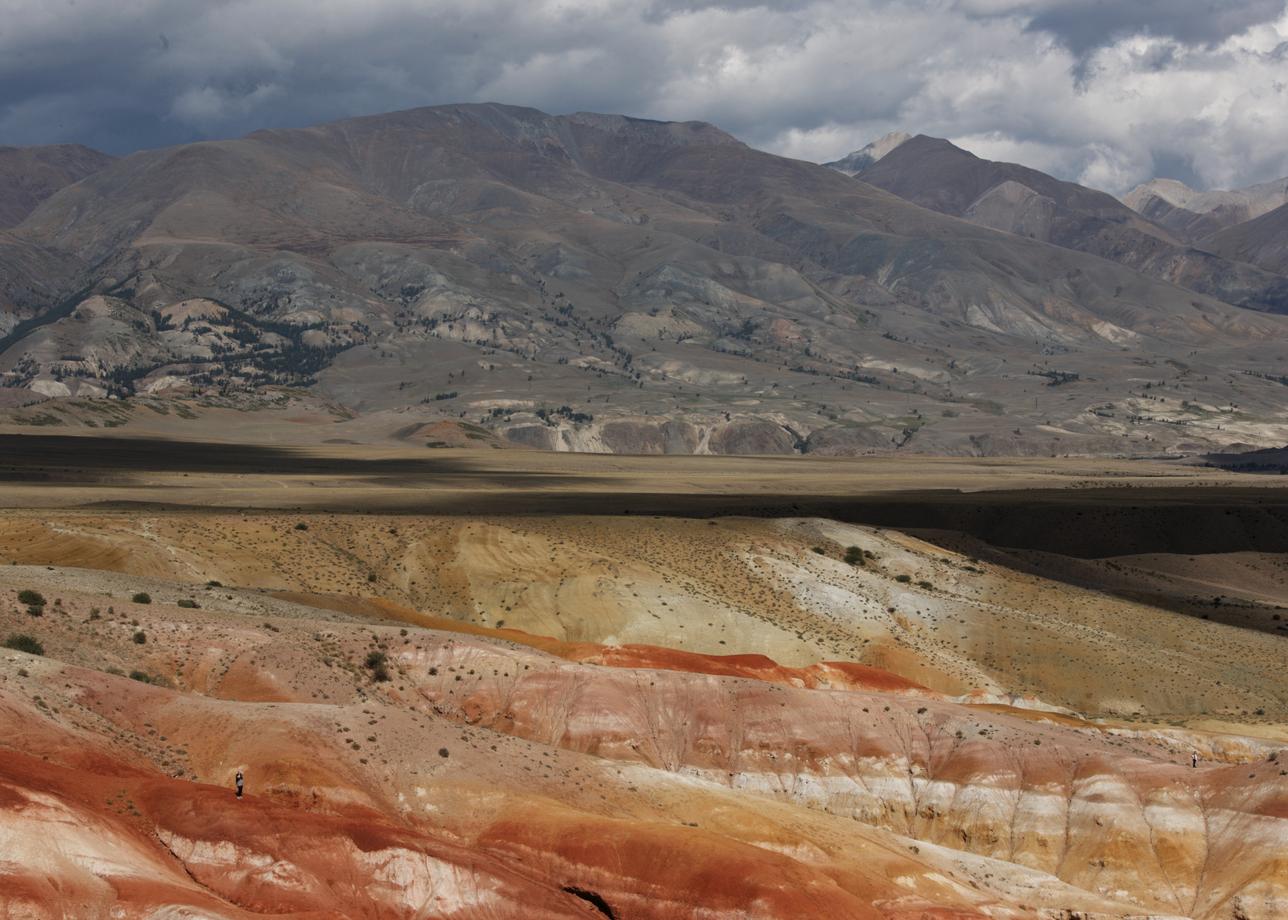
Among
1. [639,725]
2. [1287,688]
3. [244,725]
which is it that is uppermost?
[244,725]

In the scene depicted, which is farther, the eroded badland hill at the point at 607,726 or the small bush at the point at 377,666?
the small bush at the point at 377,666

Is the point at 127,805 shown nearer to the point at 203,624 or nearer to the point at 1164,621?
the point at 203,624

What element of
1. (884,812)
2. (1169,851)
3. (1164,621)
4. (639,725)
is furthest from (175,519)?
(1164,621)

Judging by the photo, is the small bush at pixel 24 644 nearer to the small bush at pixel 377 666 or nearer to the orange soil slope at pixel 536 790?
the orange soil slope at pixel 536 790

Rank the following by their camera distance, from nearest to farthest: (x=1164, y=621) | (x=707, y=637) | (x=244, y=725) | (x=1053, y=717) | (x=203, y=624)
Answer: (x=244, y=725) < (x=203, y=624) < (x=1053, y=717) < (x=707, y=637) < (x=1164, y=621)

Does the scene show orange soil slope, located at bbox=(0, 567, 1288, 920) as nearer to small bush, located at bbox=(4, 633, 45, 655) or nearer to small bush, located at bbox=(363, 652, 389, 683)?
small bush, located at bbox=(363, 652, 389, 683)

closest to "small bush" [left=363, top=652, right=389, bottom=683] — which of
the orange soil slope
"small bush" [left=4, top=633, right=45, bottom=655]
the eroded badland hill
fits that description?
the eroded badland hill

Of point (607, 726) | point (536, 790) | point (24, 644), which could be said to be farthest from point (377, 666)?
point (24, 644)

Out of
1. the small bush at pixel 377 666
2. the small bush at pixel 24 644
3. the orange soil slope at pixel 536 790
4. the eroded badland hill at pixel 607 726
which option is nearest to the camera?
the orange soil slope at pixel 536 790

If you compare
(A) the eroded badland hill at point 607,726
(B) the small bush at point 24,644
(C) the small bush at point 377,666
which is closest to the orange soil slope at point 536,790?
(A) the eroded badland hill at point 607,726
